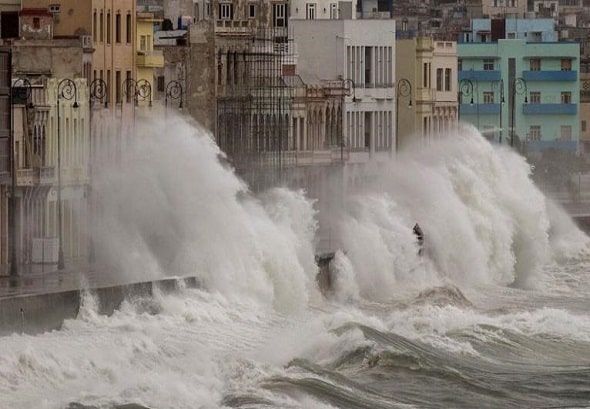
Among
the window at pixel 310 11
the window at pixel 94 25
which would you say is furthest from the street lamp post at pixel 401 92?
the window at pixel 94 25

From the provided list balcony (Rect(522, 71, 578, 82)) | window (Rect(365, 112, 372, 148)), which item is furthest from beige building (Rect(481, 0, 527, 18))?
window (Rect(365, 112, 372, 148))

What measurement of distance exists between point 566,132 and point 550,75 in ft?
10.4

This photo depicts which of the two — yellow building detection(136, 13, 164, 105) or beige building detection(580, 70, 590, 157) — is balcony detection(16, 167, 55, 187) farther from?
beige building detection(580, 70, 590, 157)

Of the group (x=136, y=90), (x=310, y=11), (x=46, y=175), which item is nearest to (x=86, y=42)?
(x=136, y=90)

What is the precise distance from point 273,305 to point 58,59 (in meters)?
10.3

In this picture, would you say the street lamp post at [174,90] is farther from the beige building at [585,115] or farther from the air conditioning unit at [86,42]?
the beige building at [585,115]

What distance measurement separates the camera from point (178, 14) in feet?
321

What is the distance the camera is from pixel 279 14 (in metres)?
97.6

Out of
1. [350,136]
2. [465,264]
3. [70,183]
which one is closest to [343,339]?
[70,183]

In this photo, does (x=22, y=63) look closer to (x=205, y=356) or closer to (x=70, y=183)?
(x=70, y=183)

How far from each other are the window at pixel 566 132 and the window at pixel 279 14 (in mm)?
30585

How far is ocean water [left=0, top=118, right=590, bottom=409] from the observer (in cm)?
5156

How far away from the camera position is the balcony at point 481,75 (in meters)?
120

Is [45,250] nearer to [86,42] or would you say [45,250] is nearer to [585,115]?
[86,42]
